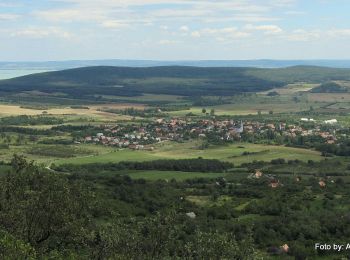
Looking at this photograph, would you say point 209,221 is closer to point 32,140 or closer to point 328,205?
point 328,205

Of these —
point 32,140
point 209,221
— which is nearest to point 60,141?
point 32,140

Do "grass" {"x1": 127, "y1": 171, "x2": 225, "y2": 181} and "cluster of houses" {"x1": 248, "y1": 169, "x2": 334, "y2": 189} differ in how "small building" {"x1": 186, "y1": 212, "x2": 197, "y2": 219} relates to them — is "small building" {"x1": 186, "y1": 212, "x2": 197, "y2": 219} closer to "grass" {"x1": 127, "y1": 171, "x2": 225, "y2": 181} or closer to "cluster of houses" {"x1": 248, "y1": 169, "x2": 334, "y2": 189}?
"cluster of houses" {"x1": 248, "y1": 169, "x2": 334, "y2": 189}

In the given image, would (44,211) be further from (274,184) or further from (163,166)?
(163,166)

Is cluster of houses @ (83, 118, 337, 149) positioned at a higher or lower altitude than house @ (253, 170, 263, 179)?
lower

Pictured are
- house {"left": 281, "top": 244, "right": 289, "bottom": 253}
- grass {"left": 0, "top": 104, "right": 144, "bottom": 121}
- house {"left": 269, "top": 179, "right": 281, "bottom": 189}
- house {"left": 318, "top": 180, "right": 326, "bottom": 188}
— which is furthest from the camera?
grass {"left": 0, "top": 104, "right": 144, "bottom": 121}

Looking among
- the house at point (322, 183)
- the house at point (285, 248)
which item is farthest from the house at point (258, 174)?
the house at point (285, 248)

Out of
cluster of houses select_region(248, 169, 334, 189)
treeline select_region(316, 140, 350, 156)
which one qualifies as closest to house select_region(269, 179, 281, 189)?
cluster of houses select_region(248, 169, 334, 189)
